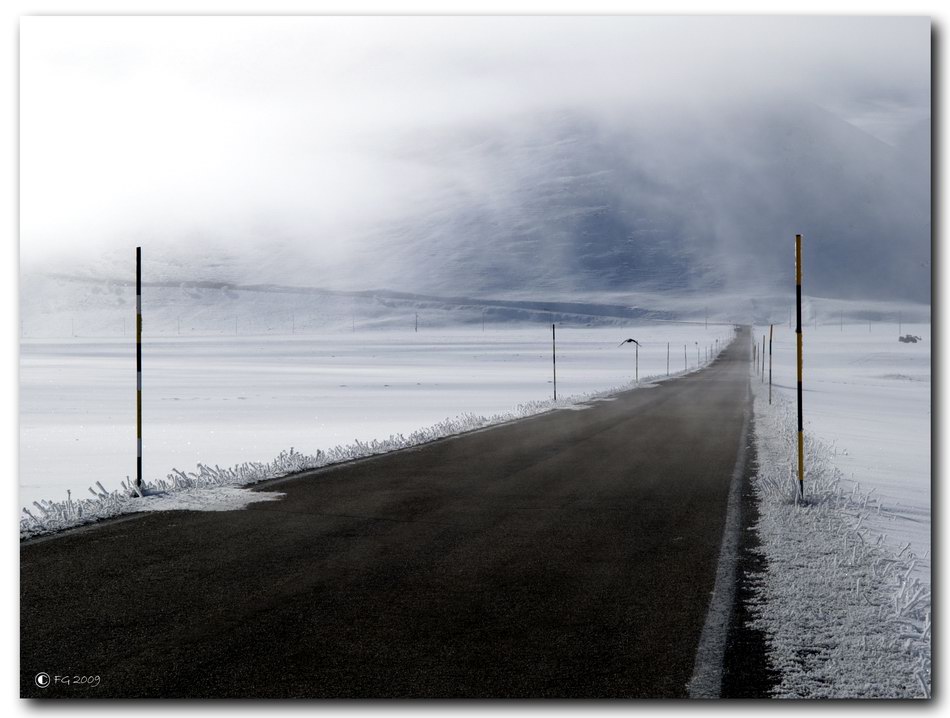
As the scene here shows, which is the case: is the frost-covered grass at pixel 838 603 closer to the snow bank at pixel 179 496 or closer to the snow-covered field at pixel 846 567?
the snow-covered field at pixel 846 567

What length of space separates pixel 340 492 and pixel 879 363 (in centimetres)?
6298

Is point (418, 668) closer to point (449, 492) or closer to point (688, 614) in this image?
point (688, 614)

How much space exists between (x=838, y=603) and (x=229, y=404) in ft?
91.7

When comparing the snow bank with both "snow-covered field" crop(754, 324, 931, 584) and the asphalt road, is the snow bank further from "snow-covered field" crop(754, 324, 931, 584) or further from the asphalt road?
"snow-covered field" crop(754, 324, 931, 584)

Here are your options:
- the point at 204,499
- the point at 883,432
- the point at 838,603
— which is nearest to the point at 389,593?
the point at 838,603

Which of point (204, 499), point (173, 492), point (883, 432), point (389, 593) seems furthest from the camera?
point (883, 432)

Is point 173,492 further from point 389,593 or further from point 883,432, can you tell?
point 883,432

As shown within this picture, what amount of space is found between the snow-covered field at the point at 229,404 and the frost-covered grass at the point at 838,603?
9701 mm

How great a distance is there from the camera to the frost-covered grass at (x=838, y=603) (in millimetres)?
5840

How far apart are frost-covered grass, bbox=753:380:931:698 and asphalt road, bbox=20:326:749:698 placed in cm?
57

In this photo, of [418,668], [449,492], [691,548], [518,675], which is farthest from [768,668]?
[449,492]

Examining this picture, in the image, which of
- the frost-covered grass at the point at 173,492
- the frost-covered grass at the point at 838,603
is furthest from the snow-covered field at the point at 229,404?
the frost-covered grass at the point at 838,603

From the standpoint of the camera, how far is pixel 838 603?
7.14 metres

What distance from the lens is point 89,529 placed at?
9.73 metres
